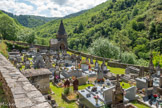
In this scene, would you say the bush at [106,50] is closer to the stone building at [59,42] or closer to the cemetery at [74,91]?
the stone building at [59,42]

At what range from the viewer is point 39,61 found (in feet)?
55.8

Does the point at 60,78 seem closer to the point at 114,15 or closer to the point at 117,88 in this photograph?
the point at 117,88

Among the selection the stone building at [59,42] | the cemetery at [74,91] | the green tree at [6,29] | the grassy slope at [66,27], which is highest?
the grassy slope at [66,27]

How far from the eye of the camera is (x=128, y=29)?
67.1 metres

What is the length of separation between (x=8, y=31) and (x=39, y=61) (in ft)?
86.0

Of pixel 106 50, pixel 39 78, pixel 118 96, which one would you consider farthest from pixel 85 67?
pixel 106 50

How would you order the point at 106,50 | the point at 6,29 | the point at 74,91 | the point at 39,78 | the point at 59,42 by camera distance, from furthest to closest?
the point at 6,29
the point at 59,42
the point at 106,50
the point at 74,91
the point at 39,78

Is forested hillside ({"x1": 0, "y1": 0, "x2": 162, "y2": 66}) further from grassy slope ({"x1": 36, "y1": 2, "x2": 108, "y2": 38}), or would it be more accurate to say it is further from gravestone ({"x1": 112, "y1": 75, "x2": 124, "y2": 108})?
gravestone ({"x1": 112, "y1": 75, "x2": 124, "y2": 108})

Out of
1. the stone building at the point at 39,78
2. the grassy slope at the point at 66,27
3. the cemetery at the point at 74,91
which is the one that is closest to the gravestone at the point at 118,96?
the cemetery at the point at 74,91

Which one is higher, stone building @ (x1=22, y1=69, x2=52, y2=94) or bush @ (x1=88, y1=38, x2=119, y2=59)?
bush @ (x1=88, y1=38, x2=119, y2=59)

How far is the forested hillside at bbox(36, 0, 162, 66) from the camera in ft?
160

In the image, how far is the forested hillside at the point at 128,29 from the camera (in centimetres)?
4862

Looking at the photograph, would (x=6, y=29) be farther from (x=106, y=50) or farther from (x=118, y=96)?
(x=118, y=96)

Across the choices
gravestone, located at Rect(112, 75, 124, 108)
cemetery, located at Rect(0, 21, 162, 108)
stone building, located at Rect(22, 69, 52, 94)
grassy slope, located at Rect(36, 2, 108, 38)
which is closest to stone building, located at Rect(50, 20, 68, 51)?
cemetery, located at Rect(0, 21, 162, 108)
